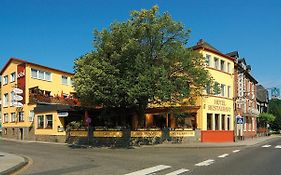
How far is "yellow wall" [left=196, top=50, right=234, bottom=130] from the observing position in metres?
35.9

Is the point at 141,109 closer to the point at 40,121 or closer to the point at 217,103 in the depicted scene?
the point at 217,103

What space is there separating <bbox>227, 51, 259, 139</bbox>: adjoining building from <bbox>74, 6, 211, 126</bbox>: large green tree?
1323cm

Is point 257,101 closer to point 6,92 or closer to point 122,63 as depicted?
point 6,92

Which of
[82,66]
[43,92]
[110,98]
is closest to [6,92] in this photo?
[43,92]

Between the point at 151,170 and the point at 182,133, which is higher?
the point at 182,133

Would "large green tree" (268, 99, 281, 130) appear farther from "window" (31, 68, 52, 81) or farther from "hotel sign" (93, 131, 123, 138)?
"hotel sign" (93, 131, 123, 138)

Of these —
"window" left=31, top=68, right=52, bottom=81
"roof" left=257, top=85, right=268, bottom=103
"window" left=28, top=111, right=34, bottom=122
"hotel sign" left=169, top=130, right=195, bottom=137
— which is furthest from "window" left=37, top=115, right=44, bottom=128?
"roof" left=257, top=85, right=268, bottom=103

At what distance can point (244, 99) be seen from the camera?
4803 cm

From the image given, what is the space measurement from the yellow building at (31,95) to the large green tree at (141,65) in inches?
522

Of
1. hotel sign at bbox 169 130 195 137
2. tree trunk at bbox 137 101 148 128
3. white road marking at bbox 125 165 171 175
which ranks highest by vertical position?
tree trunk at bbox 137 101 148 128

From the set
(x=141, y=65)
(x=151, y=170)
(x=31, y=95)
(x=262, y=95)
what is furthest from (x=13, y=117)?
(x=262, y=95)

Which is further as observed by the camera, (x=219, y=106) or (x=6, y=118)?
(x=6, y=118)

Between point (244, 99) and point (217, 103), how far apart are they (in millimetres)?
11039

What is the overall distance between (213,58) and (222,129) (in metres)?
7.19
